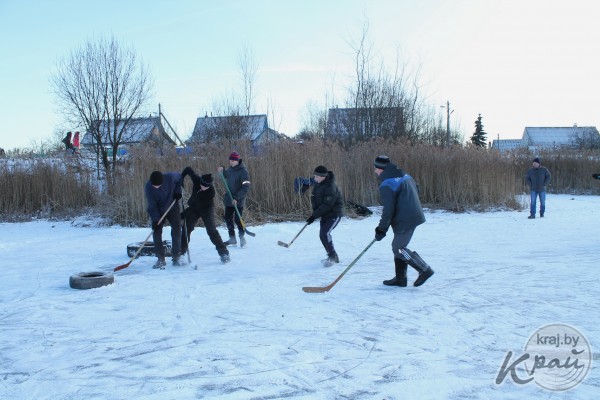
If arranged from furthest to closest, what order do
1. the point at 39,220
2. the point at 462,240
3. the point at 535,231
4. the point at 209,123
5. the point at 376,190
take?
the point at 209,123 < the point at 376,190 < the point at 39,220 < the point at 535,231 < the point at 462,240

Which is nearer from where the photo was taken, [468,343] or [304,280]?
[468,343]

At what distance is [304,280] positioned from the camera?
625cm

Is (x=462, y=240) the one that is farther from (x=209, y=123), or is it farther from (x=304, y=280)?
(x=209, y=123)

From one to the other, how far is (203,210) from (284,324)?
10.8 ft

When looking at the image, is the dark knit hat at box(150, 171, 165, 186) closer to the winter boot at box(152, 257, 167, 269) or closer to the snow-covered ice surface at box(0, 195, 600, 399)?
the winter boot at box(152, 257, 167, 269)

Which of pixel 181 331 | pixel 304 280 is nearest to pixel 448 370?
pixel 181 331

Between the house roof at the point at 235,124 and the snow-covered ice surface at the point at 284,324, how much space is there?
14204mm

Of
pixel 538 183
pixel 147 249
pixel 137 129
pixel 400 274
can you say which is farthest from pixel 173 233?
pixel 137 129

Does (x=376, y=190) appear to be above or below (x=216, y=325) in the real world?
above

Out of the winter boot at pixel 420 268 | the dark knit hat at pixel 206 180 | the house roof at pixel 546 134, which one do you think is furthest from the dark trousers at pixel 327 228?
the house roof at pixel 546 134

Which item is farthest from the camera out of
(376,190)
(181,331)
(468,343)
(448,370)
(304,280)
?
(376,190)

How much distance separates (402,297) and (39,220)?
11.0 metres

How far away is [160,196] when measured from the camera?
7.04 metres

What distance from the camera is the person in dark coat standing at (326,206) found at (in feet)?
23.3
